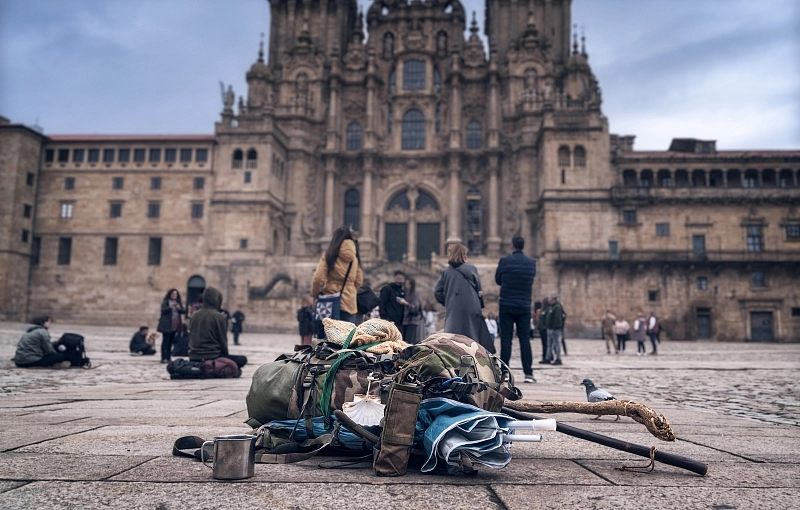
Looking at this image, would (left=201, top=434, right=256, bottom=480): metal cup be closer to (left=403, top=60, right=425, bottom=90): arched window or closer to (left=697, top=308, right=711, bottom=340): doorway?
(left=697, top=308, right=711, bottom=340): doorway

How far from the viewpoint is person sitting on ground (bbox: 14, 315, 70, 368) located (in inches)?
434

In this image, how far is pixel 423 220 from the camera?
45.4 m

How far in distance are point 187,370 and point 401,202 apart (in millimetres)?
37541

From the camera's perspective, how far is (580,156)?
129 ft

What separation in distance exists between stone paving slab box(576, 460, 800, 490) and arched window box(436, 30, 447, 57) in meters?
47.5

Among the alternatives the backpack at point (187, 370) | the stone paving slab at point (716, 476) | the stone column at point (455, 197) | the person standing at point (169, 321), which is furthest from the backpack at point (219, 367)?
the stone column at point (455, 197)

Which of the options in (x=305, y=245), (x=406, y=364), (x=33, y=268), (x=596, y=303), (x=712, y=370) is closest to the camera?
(x=406, y=364)

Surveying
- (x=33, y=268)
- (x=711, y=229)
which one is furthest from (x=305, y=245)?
(x=711, y=229)

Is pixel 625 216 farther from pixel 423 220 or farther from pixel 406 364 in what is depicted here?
pixel 406 364

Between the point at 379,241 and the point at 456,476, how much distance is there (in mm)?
41949

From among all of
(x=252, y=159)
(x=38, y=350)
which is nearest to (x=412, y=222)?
(x=252, y=159)

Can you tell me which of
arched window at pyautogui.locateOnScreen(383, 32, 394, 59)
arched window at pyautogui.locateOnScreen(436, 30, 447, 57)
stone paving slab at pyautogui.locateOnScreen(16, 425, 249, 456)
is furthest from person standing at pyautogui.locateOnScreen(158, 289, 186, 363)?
arched window at pyautogui.locateOnScreen(436, 30, 447, 57)

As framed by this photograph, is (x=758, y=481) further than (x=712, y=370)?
No

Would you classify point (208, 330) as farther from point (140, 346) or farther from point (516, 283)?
point (140, 346)
